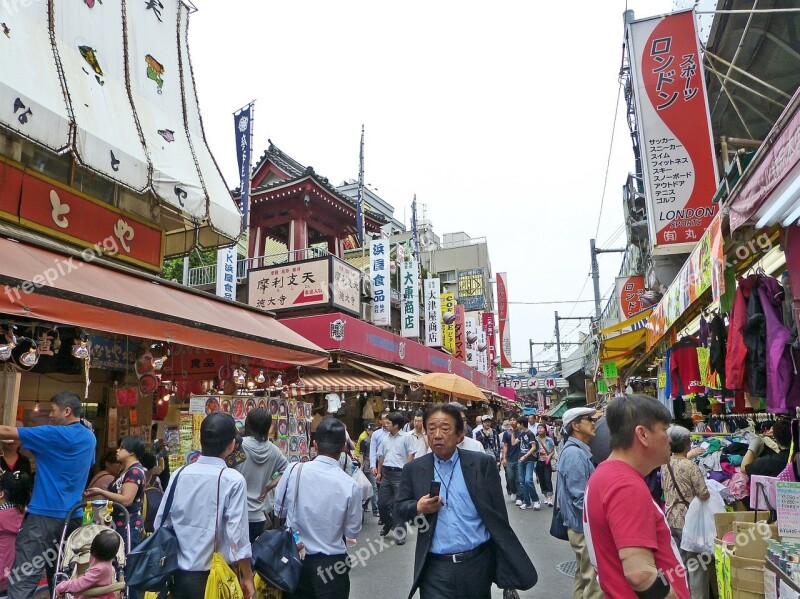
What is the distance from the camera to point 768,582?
12.4ft

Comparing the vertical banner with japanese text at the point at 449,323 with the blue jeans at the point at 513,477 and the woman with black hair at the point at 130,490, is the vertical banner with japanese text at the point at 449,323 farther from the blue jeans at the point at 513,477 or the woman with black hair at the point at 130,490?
the woman with black hair at the point at 130,490

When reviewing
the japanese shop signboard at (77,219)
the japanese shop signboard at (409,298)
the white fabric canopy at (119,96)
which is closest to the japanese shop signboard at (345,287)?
the japanese shop signboard at (409,298)

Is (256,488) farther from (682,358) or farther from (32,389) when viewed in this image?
(682,358)

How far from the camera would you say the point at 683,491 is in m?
5.02

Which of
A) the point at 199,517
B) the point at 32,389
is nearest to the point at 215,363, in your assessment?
the point at 32,389

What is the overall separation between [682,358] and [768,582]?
4.25 m

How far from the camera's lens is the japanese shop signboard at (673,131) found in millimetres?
7004

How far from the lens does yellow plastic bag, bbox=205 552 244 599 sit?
10.5 feet

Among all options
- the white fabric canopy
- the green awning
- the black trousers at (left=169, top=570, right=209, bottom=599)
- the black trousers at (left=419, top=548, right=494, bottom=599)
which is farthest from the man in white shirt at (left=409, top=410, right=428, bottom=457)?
the green awning

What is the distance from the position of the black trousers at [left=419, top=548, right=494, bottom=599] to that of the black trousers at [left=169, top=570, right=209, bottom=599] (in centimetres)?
135

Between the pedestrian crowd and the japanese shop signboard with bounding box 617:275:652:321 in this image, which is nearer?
the pedestrian crowd

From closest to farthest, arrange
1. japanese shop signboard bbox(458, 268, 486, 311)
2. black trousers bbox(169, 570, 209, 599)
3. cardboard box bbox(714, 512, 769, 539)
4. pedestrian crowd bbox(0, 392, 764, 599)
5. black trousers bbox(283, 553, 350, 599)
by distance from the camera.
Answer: pedestrian crowd bbox(0, 392, 764, 599) < black trousers bbox(169, 570, 209, 599) < black trousers bbox(283, 553, 350, 599) < cardboard box bbox(714, 512, 769, 539) < japanese shop signboard bbox(458, 268, 486, 311)

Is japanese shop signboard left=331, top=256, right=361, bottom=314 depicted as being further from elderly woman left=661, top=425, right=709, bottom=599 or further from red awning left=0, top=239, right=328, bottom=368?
elderly woman left=661, top=425, right=709, bottom=599

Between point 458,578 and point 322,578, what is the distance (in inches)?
39.3
